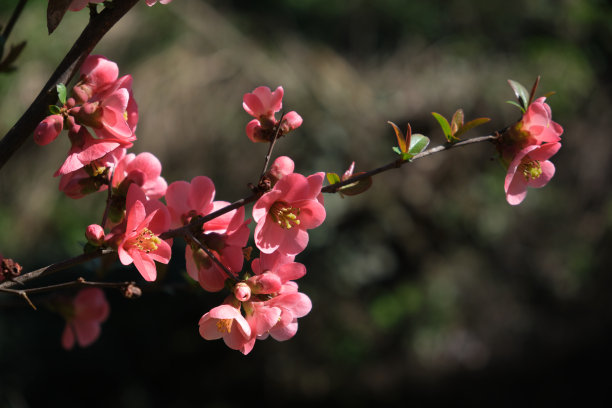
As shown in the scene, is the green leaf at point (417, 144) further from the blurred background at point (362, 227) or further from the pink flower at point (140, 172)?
the blurred background at point (362, 227)

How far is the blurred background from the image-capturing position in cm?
226

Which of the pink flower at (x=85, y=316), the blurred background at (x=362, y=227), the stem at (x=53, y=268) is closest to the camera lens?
the stem at (x=53, y=268)

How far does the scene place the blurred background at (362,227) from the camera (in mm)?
2256

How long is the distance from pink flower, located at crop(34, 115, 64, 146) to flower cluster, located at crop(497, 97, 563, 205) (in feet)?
1.27

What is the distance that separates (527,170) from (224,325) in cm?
32

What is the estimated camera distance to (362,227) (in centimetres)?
282

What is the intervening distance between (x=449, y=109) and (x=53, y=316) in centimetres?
214

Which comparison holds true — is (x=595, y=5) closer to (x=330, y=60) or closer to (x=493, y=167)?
(x=493, y=167)

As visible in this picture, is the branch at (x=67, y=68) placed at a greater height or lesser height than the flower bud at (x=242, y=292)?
greater

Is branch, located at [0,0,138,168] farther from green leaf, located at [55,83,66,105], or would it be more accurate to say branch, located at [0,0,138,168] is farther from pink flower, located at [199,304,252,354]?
pink flower, located at [199,304,252,354]

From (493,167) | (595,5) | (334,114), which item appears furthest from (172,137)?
(595,5)

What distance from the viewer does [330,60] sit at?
3121 mm

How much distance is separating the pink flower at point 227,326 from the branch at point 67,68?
21 cm

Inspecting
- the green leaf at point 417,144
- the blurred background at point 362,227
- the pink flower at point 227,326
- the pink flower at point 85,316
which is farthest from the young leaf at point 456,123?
the blurred background at point 362,227
